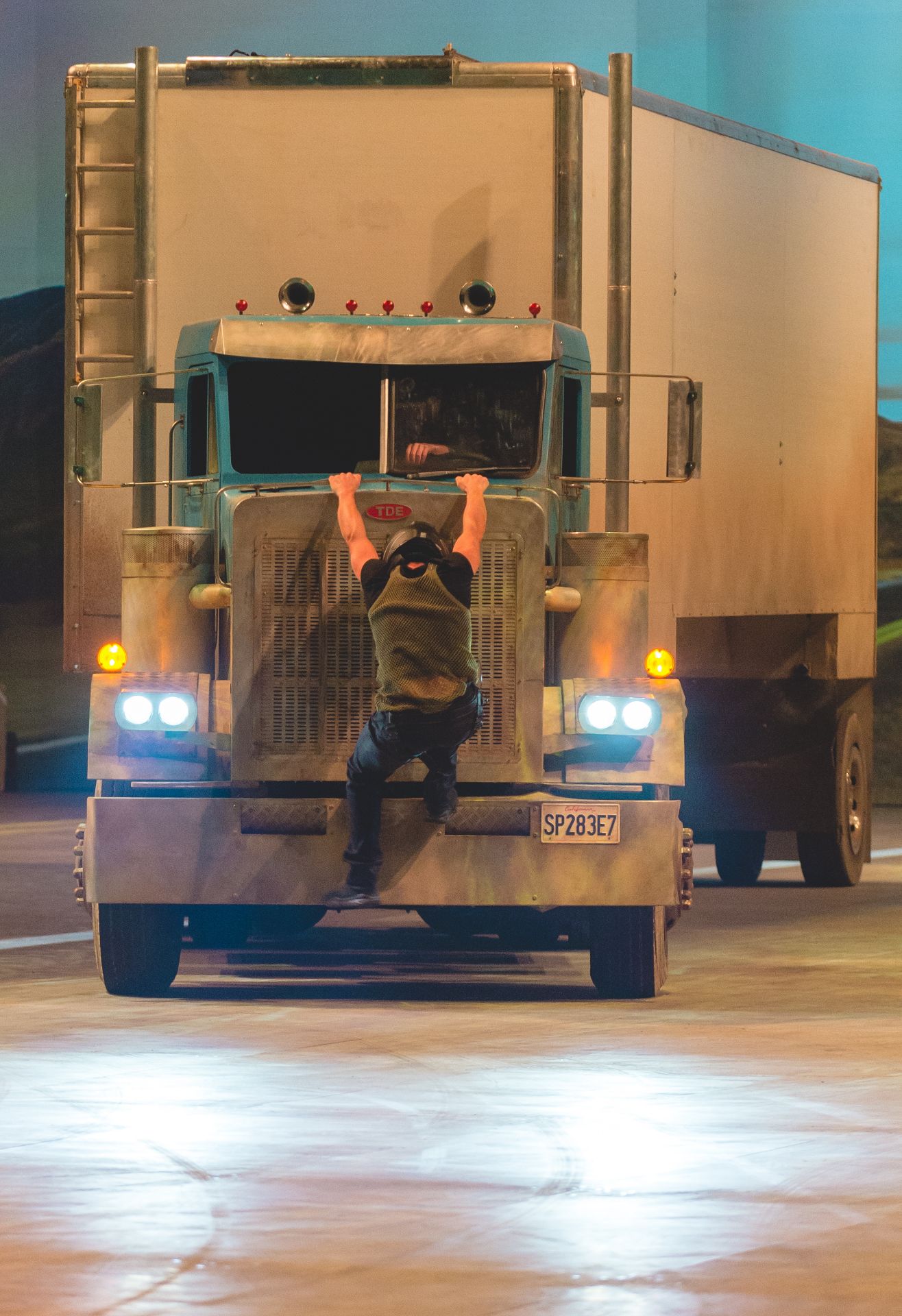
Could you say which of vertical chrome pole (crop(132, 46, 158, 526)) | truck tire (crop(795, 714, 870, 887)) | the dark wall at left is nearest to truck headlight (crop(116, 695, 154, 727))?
vertical chrome pole (crop(132, 46, 158, 526))

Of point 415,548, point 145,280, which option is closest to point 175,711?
point 415,548

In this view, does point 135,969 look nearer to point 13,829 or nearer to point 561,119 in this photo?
point 561,119

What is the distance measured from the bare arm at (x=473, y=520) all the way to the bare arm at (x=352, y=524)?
0.39 meters

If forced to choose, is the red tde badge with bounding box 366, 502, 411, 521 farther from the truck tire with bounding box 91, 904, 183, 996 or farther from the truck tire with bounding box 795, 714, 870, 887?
the truck tire with bounding box 795, 714, 870, 887

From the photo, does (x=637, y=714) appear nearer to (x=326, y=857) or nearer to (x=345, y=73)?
(x=326, y=857)

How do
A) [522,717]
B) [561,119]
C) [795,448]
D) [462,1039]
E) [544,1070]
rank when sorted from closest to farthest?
[544,1070]
[462,1039]
[522,717]
[561,119]
[795,448]

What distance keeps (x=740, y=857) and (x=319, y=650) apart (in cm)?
914

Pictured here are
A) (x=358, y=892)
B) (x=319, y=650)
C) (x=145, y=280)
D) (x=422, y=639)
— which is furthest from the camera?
(x=145, y=280)

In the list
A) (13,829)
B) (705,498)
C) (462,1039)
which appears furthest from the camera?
(13,829)

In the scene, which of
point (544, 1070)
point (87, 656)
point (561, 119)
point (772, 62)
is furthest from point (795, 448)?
point (772, 62)

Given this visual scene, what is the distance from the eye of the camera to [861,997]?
39.7 feet

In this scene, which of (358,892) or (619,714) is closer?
(358,892)

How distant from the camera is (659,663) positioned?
13984 mm

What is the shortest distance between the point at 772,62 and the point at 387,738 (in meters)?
23.3
